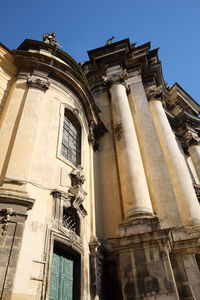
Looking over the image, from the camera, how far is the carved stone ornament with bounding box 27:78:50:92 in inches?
374

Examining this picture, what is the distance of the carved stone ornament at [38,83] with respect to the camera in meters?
9.51

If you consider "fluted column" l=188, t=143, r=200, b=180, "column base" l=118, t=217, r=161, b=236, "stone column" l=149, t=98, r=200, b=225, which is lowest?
"column base" l=118, t=217, r=161, b=236

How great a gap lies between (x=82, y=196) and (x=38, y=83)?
480 centimetres

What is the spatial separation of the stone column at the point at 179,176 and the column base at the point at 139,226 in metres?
3.27

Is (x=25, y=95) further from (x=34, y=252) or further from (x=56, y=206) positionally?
(x=34, y=252)

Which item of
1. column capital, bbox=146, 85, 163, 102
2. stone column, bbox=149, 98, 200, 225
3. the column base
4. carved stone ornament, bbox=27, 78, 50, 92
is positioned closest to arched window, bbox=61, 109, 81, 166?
carved stone ornament, bbox=27, 78, 50, 92

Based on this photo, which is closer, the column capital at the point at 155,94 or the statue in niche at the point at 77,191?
the statue in niche at the point at 77,191

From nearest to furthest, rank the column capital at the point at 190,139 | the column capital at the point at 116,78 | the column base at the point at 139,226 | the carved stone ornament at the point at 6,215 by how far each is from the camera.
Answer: the carved stone ornament at the point at 6,215
the column base at the point at 139,226
the column capital at the point at 116,78
the column capital at the point at 190,139

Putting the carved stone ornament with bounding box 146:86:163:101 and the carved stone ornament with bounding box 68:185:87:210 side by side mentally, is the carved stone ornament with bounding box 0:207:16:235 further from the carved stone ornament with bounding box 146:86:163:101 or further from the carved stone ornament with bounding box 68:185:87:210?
the carved stone ornament with bounding box 146:86:163:101

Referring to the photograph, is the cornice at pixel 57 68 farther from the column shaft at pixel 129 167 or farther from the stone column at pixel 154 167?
the stone column at pixel 154 167

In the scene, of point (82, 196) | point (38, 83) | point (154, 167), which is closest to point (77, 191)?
point (82, 196)

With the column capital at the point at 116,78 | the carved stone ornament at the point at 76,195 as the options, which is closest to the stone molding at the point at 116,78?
the column capital at the point at 116,78

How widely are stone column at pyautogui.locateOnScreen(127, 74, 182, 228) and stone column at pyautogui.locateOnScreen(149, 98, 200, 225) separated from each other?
Answer: 1.19m

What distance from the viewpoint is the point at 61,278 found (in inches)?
242
